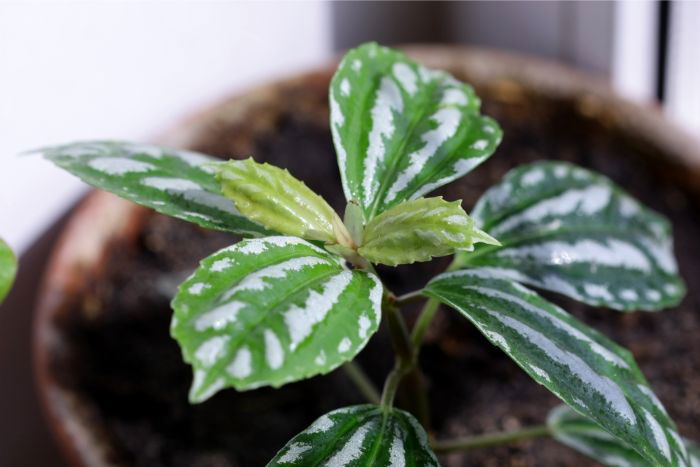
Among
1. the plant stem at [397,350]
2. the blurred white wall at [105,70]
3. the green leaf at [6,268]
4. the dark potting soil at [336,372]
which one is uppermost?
the green leaf at [6,268]

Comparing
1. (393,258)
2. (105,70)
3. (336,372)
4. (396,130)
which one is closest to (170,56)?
(105,70)

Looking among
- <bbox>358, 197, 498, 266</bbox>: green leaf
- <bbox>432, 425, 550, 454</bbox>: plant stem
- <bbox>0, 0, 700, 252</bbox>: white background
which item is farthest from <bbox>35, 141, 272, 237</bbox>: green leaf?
<bbox>0, 0, 700, 252</bbox>: white background

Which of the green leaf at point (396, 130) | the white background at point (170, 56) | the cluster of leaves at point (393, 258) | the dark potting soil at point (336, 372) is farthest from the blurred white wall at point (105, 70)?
the green leaf at point (396, 130)

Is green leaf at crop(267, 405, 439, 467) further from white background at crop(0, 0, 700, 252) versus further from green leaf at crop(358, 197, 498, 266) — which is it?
white background at crop(0, 0, 700, 252)

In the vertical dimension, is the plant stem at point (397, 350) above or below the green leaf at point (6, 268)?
below

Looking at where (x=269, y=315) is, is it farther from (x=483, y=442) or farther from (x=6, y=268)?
(x=483, y=442)

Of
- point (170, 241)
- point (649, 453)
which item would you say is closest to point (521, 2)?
point (170, 241)

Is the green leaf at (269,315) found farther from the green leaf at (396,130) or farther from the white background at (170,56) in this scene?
the white background at (170,56)
